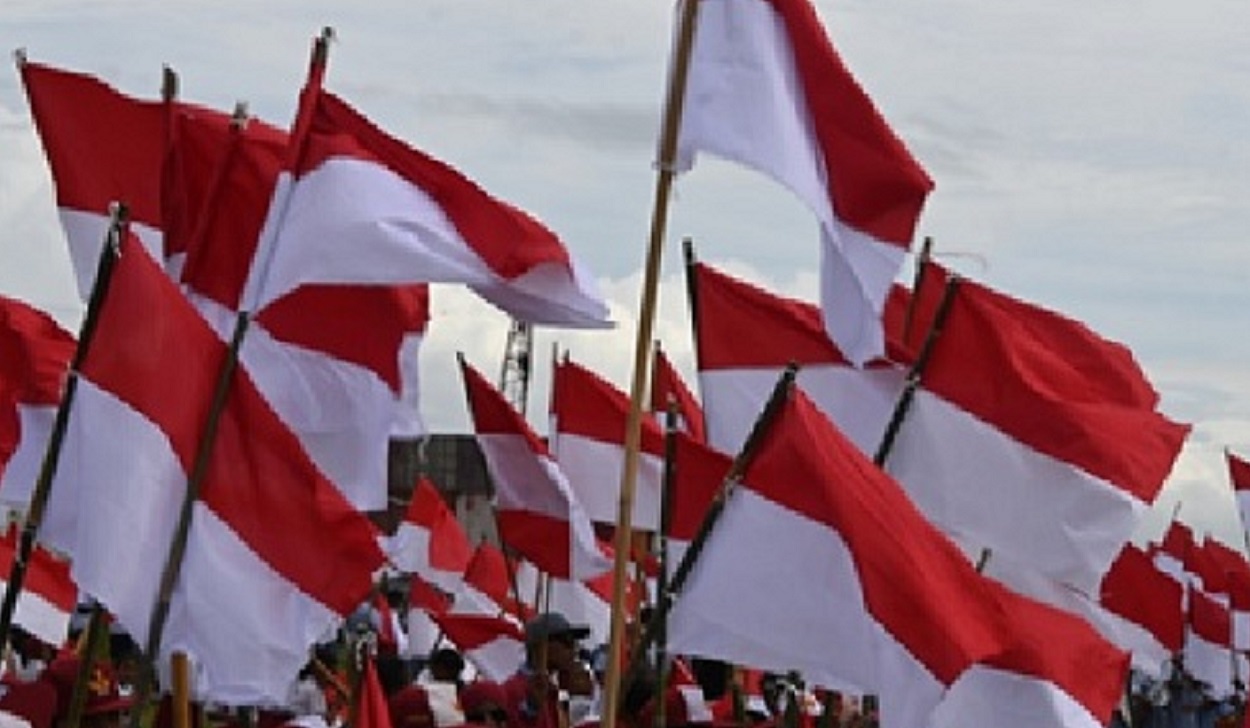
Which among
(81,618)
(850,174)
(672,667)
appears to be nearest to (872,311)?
(850,174)

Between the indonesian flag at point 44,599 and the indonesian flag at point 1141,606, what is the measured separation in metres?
7.57

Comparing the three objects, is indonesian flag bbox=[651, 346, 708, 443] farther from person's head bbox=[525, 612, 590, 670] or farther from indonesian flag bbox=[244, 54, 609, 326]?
indonesian flag bbox=[244, 54, 609, 326]

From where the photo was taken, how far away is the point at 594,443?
2161cm

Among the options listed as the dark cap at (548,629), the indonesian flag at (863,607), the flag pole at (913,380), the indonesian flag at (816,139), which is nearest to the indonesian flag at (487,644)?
the dark cap at (548,629)

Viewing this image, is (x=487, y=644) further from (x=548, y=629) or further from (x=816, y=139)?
(x=816, y=139)

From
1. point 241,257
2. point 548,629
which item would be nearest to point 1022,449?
point 548,629

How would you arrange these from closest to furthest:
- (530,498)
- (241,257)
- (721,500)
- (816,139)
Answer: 1. (816,139)
2. (721,500)
3. (241,257)
4. (530,498)

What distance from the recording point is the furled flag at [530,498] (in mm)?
19641

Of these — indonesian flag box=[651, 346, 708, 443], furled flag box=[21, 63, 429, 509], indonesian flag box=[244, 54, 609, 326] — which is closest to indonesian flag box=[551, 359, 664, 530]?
indonesian flag box=[651, 346, 708, 443]

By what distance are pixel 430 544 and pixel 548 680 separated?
363 inches

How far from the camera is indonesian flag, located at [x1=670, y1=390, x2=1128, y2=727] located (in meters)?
11.9

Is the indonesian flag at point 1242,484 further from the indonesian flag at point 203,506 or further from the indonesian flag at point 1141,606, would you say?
the indonesian flag at point 203,506

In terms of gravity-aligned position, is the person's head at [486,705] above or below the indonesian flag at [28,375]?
below

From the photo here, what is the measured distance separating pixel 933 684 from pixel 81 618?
12.2 meters
